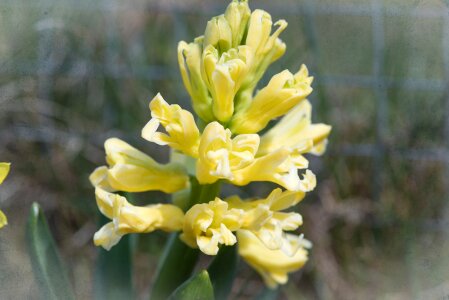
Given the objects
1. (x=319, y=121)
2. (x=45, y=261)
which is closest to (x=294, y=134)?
(x=45, y=261)

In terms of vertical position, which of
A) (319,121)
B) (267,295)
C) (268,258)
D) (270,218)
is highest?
(270,218)

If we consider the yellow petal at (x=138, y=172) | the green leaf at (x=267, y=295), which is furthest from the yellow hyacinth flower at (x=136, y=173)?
the green leaf at (x=267, y=295)

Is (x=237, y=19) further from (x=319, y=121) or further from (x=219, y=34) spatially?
(x=319, y=121)

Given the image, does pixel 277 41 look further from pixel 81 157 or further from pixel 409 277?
pixel 81 157

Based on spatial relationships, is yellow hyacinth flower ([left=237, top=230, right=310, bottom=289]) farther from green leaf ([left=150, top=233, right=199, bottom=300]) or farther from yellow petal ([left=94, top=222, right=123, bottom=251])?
yellow petal ([left=94, top=222, right=123, bottom=251])

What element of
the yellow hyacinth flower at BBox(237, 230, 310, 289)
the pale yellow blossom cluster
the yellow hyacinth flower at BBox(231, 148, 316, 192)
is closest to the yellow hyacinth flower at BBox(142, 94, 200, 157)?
the pale yellow blossom cluster
